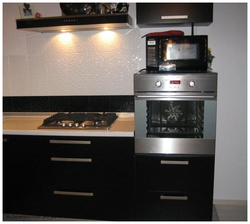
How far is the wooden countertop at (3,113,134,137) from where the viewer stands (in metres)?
2.12

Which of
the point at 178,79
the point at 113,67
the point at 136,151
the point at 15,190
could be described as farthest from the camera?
the point at 113,67

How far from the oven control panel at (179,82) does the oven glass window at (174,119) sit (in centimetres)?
18

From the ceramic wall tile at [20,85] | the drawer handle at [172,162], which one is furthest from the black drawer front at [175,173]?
the ceramic wall tile at [20,85]

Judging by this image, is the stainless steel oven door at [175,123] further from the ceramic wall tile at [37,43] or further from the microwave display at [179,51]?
the ceramic wall tile at [37,43]

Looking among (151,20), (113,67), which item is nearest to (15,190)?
(113,67)

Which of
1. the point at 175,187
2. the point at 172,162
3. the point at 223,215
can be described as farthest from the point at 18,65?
the point at 223,215

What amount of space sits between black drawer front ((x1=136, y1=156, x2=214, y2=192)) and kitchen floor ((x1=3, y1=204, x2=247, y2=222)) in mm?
548

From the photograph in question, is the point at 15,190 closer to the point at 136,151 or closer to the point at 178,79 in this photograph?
the point at 136,151

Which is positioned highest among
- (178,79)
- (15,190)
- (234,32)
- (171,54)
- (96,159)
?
(234,32)

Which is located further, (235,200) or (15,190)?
(235,200)

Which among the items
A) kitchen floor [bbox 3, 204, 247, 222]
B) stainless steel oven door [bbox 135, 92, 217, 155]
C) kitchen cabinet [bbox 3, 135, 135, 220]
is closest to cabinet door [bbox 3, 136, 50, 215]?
kitchen cabinet [bbox 3, 135, 135, 220]

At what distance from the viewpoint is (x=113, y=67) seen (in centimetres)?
262

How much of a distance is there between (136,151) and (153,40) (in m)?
0.84

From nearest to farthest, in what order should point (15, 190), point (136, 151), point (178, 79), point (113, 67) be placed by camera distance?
point (178, 79)
point (136, 151)
point (15, 190)
point (113, 67)
